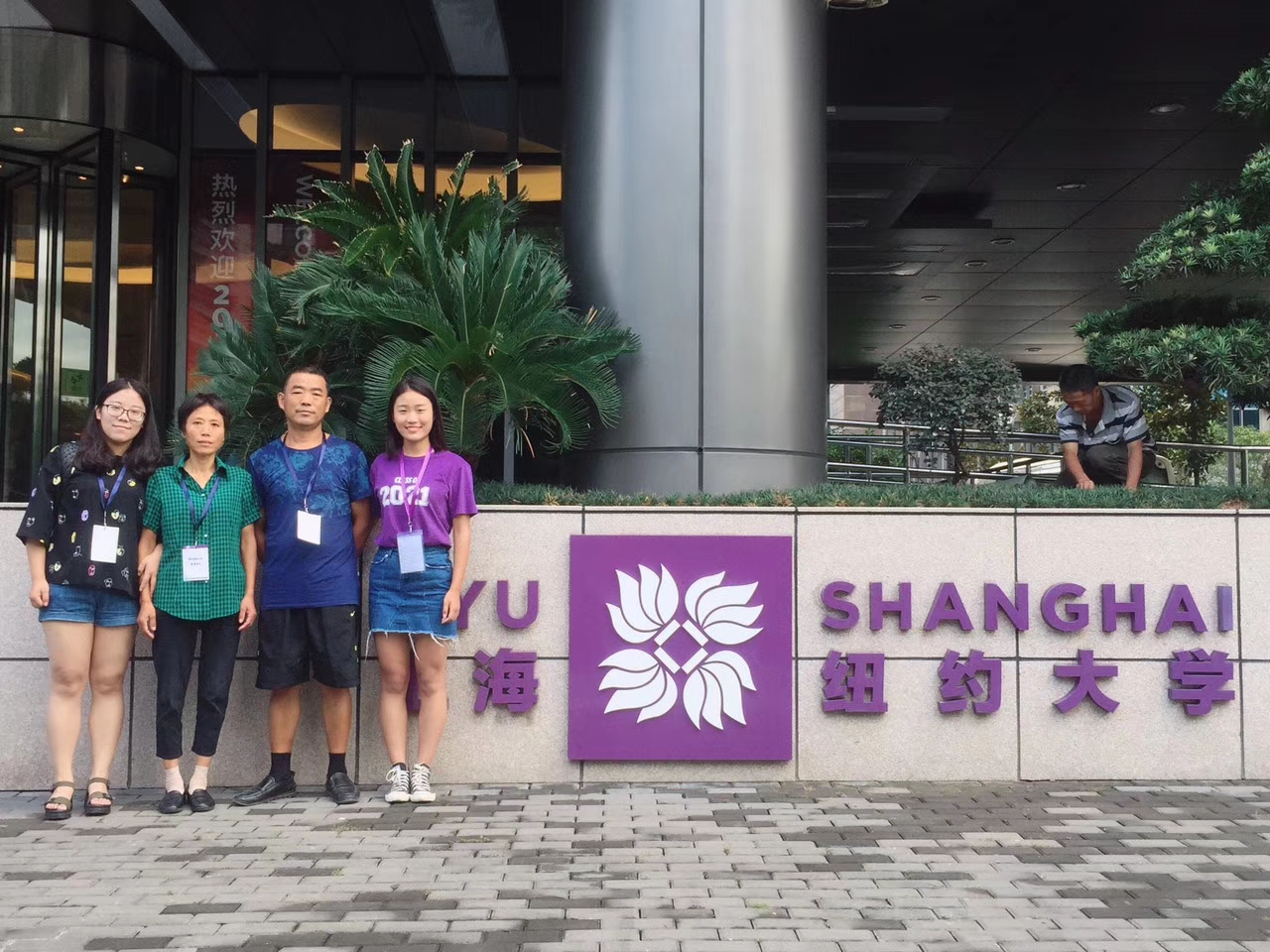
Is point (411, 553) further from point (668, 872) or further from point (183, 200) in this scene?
point (183, 200)

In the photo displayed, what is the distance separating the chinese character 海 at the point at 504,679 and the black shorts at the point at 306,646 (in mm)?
680

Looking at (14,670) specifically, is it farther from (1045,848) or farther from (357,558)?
(1045,848)

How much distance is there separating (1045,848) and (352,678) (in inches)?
Answer: 121

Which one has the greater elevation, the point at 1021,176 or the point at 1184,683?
the point at 1021,176

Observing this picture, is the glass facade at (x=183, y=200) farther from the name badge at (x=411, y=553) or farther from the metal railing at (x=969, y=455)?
the name badge at (x=411, y=553)

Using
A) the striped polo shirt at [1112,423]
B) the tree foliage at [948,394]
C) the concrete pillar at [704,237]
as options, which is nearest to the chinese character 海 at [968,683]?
the concrete pillar at [704,237]

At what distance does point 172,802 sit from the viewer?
5836mm

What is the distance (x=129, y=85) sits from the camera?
12273 millimetres

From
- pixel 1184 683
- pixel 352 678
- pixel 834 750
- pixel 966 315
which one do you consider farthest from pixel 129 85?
pixel 966 315

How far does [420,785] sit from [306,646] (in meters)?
0.83

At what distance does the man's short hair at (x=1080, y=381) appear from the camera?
785 centimetres

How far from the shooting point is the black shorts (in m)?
5.98

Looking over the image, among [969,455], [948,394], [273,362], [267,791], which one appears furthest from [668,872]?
[969,455]

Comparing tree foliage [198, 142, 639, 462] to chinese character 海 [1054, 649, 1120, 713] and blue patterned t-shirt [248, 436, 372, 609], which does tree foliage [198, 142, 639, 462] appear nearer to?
blue patterned t-shirt [248, 436, 372, 609]
